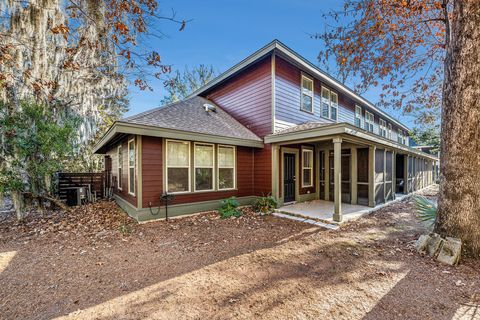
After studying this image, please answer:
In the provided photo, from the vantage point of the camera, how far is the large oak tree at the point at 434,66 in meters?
3.78

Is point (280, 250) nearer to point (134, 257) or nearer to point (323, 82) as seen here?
point (134, 257)

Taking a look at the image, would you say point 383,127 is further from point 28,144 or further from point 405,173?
point 28,144

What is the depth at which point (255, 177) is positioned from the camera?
879cm

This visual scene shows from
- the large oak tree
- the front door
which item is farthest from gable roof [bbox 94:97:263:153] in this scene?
the large oak tree

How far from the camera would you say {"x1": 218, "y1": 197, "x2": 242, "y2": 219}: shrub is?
681 centimetres

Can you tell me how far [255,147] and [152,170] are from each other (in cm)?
399

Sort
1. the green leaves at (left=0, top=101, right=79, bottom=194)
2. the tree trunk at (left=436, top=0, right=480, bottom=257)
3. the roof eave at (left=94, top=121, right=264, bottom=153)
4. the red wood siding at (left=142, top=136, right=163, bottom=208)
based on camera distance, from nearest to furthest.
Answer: the tree trunk at (left=436, top=0, right=480, bottom=257) < the roof eave at (left=94, top=121, right=264, bottom=153) < the red wood siding at (left=142, top=136, right=163, bottom=208) < the green leaves at (left=0, top=101, right=79, bottom=194)

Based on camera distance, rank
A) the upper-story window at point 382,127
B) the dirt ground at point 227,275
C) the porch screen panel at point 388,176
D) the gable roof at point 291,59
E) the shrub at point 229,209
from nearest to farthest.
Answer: the dirt ground at point 227,275 < the shrub at point 229,209 < the gable roof at point 291,59 < the porch screen panel at point 388,176 < the upper-story window at point 382,127

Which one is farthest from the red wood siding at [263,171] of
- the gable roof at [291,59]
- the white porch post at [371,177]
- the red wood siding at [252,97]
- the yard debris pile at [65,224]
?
the yard debris pile at [65,224]

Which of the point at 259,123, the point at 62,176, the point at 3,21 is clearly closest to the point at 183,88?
the point at 62,176

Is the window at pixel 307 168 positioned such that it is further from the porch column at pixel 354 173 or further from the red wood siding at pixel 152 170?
the red wood siding at pixel 152 170

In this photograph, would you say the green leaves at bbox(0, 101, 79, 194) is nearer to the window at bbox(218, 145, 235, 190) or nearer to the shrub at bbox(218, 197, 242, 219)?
the window at bbox(218, 145, 235, 190)

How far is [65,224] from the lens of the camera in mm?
5988

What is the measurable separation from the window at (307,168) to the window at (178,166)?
4995 millimetres
